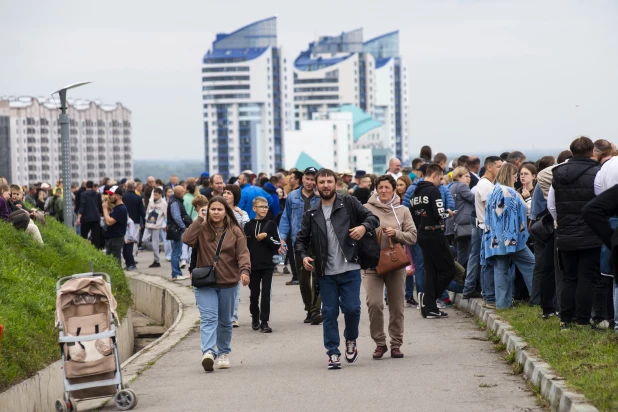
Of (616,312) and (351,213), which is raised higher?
(351,213)

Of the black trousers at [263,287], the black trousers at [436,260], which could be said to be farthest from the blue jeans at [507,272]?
the black trousers at [263,287]

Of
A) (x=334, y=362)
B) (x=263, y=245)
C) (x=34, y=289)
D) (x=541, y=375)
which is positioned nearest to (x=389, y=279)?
(x=334, y=362)

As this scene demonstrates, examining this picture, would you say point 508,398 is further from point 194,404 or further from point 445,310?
point 445,310

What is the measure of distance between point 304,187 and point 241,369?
4.49m

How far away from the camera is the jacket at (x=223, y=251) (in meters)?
10.7

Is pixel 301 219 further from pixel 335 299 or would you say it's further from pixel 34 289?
pixel 335 299

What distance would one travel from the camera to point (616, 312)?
32.5 ft

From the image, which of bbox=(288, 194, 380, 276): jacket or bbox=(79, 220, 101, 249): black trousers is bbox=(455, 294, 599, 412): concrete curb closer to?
bbox=(288, 194, 380, 276): jacket

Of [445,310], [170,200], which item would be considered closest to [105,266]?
[170,200]

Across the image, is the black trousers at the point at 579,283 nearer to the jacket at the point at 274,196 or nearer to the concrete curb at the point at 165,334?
the concrete curb at the point at 165,334

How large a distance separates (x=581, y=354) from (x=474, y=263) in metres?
5.44

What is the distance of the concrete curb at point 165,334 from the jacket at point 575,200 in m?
4.38

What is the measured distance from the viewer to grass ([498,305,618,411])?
7566 mm

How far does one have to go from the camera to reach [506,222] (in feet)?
42.7
